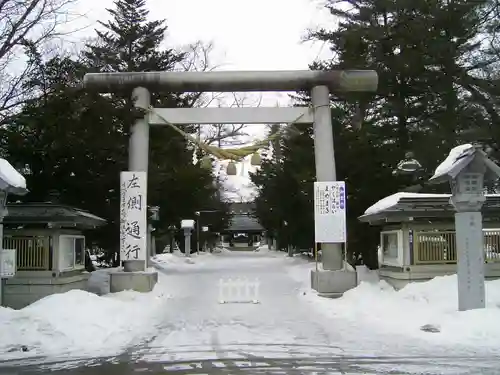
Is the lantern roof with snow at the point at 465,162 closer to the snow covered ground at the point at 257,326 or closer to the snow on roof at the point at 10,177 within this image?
the snow covered ground at the point at 257,326

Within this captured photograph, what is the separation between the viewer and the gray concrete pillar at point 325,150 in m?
18.0

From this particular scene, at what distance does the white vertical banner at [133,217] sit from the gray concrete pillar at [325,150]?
5.78 meters

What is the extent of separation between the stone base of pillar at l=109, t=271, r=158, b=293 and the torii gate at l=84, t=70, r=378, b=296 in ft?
11.1

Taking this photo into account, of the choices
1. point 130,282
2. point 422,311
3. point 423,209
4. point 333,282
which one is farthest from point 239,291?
point 422,311

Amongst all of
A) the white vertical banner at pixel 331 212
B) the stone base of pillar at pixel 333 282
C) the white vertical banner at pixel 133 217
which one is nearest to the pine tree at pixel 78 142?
the white vertical banner at pixel 133 217

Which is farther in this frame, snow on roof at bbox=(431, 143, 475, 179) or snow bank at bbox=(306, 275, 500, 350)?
snow on roof at bbox=(431, 143, 475, 179)

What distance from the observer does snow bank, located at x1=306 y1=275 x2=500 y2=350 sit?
10719mm

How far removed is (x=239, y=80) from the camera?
60.4 ft

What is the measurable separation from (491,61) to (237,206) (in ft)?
207

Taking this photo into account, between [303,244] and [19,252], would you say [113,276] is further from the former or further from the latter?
[303,244]

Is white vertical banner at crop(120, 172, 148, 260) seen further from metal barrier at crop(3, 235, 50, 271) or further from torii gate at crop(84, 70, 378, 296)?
metal barrier at crop(3, 235, 50, 271)

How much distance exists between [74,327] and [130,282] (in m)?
6.08

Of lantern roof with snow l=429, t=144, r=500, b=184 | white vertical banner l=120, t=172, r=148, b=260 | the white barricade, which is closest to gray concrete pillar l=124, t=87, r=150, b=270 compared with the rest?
white vertical banner l=120, t=172, r=148, b=260

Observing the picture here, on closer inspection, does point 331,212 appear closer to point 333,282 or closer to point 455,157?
point 333,282
